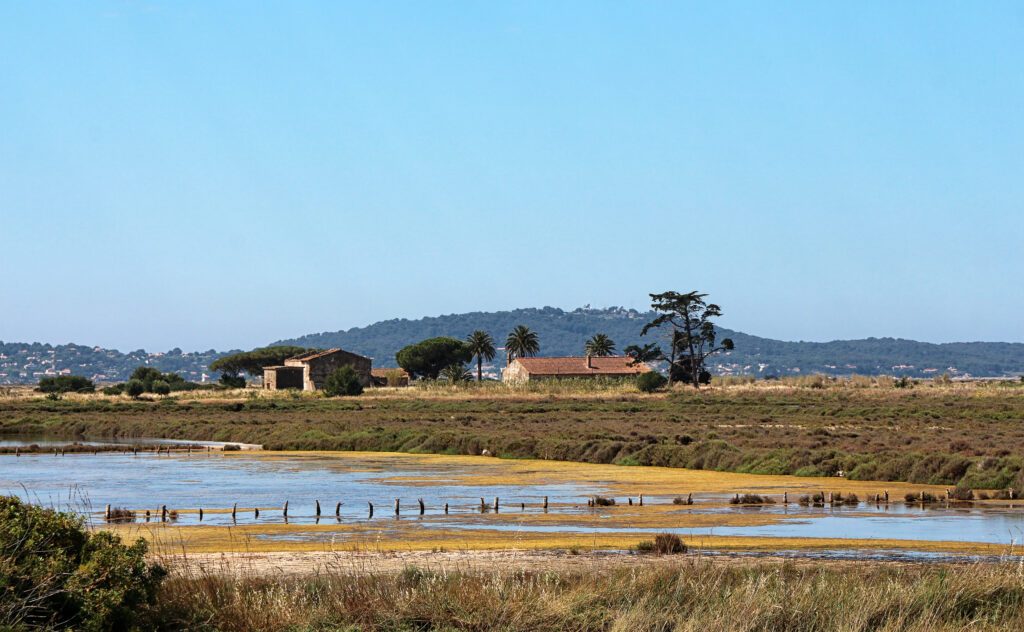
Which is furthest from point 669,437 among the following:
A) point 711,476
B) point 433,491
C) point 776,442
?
point 433,491

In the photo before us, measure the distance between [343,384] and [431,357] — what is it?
39.0 meters

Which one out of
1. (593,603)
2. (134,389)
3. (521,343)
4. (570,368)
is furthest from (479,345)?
(593,603)

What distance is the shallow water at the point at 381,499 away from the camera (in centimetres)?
3212

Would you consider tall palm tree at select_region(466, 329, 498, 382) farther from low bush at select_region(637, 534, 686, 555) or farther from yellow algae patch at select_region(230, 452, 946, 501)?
low bush at select_region(637, 534, 686, 555)

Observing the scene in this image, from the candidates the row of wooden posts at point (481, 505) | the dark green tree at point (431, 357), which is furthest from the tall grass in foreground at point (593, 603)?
the dark green tree at point (431, 357)

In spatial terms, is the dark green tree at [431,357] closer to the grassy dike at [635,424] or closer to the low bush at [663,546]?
the grassy dike at [635,424]

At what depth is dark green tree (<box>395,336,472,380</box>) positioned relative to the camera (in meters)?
159

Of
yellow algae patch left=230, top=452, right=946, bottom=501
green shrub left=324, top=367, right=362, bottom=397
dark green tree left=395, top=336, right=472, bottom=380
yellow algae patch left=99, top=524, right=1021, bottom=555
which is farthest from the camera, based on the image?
dark green tree left=395, top=336, right=472, bottom=380

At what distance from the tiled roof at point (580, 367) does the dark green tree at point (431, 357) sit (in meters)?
18.5

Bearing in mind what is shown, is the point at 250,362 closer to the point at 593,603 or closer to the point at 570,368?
the point at 570,368

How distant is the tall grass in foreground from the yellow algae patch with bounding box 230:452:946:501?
23.5 metres

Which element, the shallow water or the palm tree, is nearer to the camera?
the shallow water

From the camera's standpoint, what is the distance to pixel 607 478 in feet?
166

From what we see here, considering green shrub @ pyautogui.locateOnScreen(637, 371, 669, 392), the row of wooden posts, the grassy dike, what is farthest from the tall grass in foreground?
green shrub @ pyautogui.locateOnScreen(637, 371, 669, 392)
